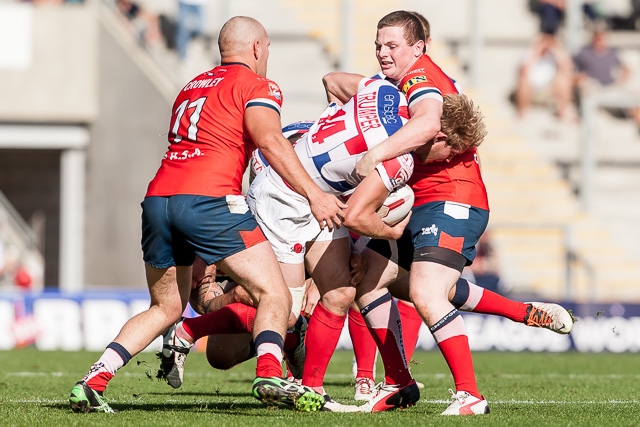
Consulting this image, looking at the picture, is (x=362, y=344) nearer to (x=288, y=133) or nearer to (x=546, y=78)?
(x=288, y=133)

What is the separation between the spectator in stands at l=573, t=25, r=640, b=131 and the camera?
2100cm

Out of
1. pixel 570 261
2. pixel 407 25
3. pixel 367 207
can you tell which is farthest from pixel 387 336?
pixel 570 261

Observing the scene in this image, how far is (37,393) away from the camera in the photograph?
28.0 ft

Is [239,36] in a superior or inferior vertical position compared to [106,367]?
superior

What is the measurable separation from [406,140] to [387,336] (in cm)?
→ 131

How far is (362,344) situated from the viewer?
8.16 meters

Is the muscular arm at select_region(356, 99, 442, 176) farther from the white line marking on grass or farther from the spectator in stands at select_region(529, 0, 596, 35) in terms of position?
the spectator in stands at select_region(529, 0, 596, 35)

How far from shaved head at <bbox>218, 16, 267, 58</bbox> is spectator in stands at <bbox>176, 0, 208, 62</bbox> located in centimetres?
1249

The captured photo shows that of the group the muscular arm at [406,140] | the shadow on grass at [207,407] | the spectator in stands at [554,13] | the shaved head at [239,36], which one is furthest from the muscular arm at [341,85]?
the spectator in stands at [554,13]

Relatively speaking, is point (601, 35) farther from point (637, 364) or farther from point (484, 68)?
point (637, 364)

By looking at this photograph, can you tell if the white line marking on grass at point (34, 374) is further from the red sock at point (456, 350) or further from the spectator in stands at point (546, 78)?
the spectator in stands at point (546, 78)

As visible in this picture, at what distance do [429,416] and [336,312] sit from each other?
0.98 metres

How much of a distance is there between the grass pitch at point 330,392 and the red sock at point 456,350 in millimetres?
255

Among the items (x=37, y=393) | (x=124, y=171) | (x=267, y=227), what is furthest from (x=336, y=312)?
(x=124, y=171)
